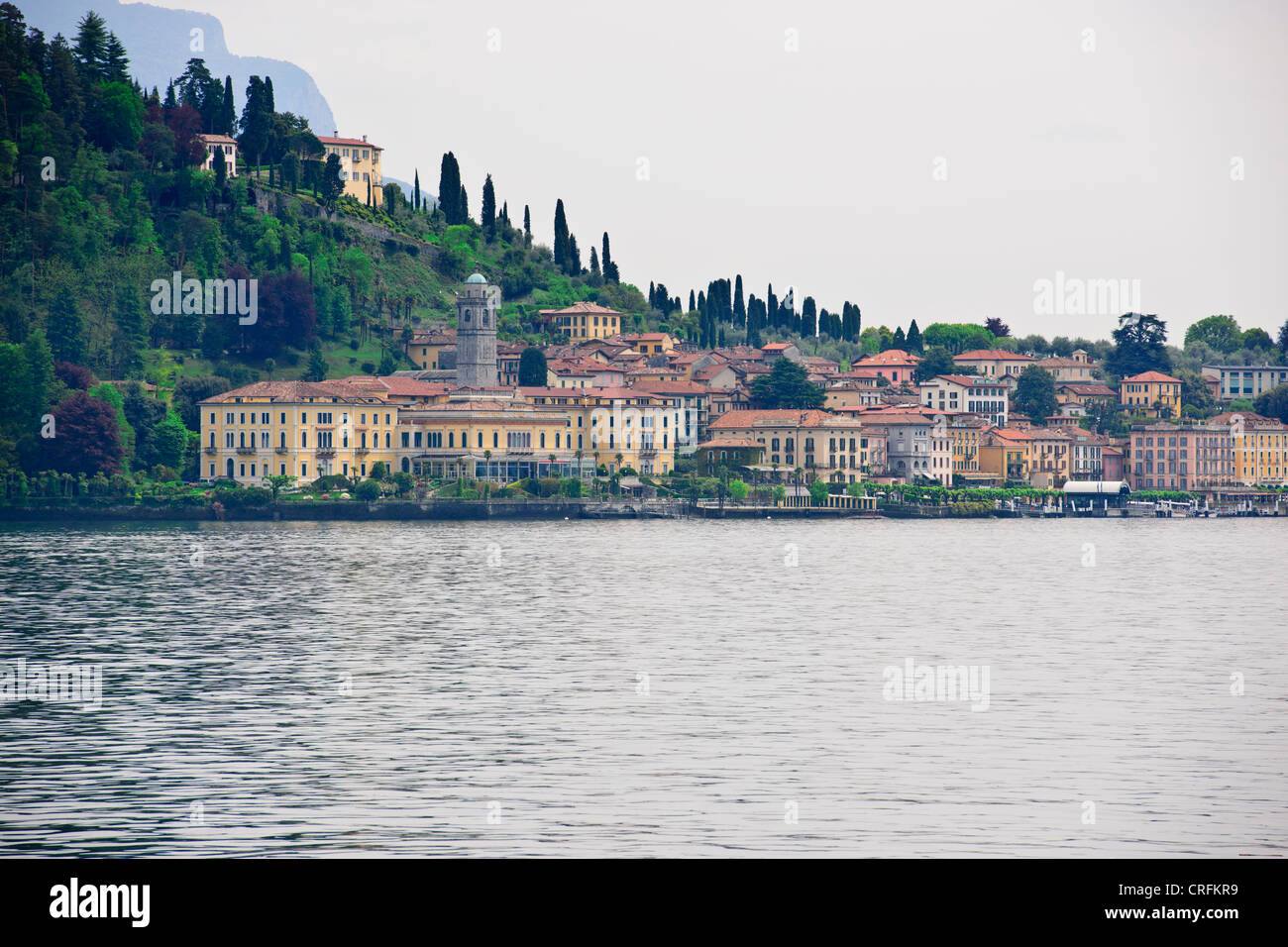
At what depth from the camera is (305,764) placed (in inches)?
849

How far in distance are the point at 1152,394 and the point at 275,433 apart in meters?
86.8

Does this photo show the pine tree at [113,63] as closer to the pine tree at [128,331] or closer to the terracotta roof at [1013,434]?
the pine tree at [128,331]

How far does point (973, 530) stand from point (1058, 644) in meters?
61.6

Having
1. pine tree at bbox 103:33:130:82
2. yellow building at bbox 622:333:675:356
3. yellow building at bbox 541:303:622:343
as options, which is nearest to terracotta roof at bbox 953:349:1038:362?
yellow building at bbox 622:333:675:356

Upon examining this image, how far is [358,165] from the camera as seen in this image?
15088 cm

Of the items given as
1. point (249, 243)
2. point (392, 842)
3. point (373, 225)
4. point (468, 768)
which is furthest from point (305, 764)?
point (373, 225)

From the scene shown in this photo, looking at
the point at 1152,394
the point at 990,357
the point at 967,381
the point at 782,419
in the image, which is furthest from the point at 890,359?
the point at 782,419

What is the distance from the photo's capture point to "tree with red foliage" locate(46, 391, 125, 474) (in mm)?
94562

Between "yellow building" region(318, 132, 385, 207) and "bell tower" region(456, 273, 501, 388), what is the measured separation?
3267cm

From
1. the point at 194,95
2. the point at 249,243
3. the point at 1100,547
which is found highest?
the point at 194,95

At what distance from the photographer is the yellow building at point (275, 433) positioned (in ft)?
337

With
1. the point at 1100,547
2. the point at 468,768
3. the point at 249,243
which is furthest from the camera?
the point at 249,243

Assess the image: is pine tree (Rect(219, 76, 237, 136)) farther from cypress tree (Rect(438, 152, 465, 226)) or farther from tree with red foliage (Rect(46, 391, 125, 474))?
tree with red foliage (Rect(46, 391, 125, 474))
